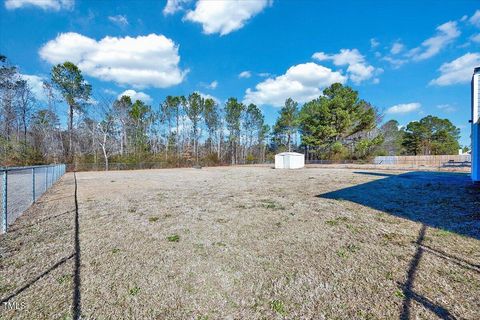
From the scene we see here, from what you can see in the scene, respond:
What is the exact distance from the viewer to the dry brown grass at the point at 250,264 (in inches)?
85.7

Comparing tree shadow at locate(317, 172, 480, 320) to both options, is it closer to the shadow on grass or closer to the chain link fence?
the shadow on grass

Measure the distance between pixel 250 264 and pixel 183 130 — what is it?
3917 cm

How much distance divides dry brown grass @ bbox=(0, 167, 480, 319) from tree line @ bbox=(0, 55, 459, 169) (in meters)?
21.5

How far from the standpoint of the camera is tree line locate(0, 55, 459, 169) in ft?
78.5

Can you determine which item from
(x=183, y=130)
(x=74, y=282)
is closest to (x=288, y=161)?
(x=183, y=130)

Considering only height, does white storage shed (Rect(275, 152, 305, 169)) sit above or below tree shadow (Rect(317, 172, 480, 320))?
above

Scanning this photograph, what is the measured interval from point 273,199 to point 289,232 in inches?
124

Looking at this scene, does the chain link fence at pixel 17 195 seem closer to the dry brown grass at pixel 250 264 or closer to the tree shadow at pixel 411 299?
the dry brown grass at pixel 250 264

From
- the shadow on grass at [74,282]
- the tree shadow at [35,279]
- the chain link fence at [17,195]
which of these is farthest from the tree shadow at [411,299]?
the chain link fence at [17,195]

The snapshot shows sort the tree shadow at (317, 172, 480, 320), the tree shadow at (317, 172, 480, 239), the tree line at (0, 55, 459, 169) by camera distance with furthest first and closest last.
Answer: the tree line at (0, 55, 459, 169)
the tree shadow at (317, 172, 480, 239)
the tree shadow at (317, 172, 480, 320)

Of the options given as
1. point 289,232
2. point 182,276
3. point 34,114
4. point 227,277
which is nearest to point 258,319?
point 227,277

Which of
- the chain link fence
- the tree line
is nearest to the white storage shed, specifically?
the tree line

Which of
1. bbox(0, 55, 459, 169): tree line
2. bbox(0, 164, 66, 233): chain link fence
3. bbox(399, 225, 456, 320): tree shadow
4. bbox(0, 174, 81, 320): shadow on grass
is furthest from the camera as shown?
bbox(0, 55, 459, 169): tree line

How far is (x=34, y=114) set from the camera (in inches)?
1008
